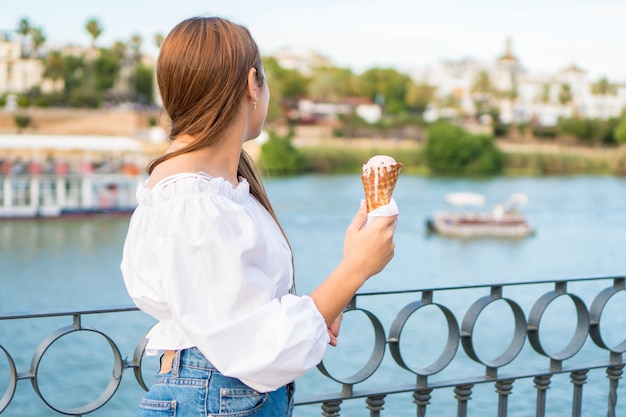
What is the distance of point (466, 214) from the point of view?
89.5 ft

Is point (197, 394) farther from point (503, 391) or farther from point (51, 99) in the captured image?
point (51, 99)

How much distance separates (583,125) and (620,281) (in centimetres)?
6503

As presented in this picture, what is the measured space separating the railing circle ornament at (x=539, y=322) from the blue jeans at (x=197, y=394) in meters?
1.24

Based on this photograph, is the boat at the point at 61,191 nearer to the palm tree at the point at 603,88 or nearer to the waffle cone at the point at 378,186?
the waffle cone at the point at 378,186

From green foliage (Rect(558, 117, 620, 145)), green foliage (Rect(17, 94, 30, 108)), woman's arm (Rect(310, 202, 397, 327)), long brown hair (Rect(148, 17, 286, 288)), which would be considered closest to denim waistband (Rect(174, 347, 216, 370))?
woman's arm (Rect(310, 202, 397, 327))

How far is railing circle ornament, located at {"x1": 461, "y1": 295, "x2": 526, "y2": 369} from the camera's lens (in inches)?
88.7

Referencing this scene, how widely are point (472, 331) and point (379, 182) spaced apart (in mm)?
1015

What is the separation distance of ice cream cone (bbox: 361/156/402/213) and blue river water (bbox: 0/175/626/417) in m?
5.77

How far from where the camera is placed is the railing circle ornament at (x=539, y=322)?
238 cm

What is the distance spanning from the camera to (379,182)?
1348 mm

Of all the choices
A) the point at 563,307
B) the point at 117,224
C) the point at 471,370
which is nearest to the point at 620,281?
the point at 471,370

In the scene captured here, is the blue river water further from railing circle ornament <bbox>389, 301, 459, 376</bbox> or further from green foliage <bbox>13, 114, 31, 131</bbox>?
green foliage <bbox>13, 114, 31, 131</bbox>

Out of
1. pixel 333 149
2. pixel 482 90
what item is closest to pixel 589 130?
pixel 482 90

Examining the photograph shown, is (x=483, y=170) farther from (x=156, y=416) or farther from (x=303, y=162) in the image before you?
(x=156, y=416)
